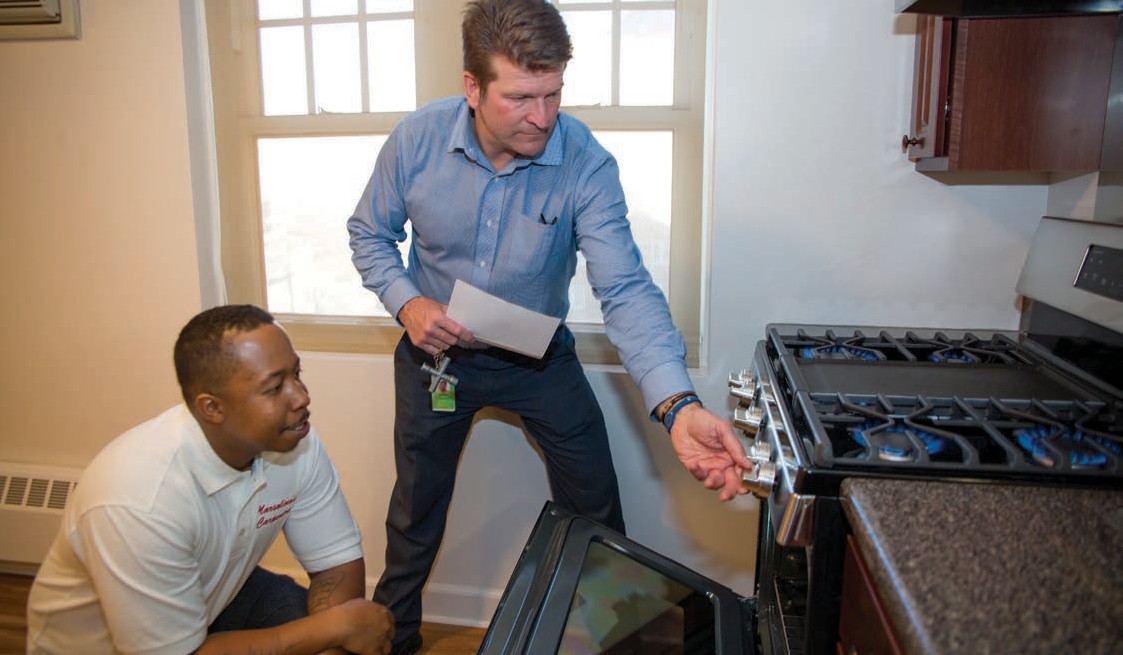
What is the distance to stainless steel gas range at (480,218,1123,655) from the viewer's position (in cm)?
95

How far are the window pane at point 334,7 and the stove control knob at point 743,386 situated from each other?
1.49m

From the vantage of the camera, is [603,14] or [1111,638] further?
[603,14]

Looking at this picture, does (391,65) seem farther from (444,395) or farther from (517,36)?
(444,395)

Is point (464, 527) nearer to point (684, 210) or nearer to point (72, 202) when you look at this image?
point (684, 210)

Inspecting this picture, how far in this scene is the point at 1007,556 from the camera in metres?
0.72

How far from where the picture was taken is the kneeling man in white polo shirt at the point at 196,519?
3.89 feet

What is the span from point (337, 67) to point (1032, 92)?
1719 mm

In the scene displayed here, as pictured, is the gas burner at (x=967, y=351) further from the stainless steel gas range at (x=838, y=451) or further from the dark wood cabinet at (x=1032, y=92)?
the dark wood cabinet at (x=1032, y=92)

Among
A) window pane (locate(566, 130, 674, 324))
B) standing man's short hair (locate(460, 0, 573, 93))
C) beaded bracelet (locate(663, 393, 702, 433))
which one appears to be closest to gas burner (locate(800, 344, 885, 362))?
beaded bracelet (locate(663, 393, 702, 433))

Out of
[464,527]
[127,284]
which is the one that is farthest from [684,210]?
[127,284]

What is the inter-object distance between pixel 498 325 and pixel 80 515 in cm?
85

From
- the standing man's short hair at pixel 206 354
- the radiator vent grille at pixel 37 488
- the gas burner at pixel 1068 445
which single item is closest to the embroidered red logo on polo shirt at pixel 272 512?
the standing man's short hair at pixel 206 354

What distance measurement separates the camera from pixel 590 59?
6.88 feet

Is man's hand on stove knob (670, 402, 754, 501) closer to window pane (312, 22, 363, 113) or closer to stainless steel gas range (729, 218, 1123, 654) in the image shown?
stainless steel gas range (729, 218, 1123, 654)
